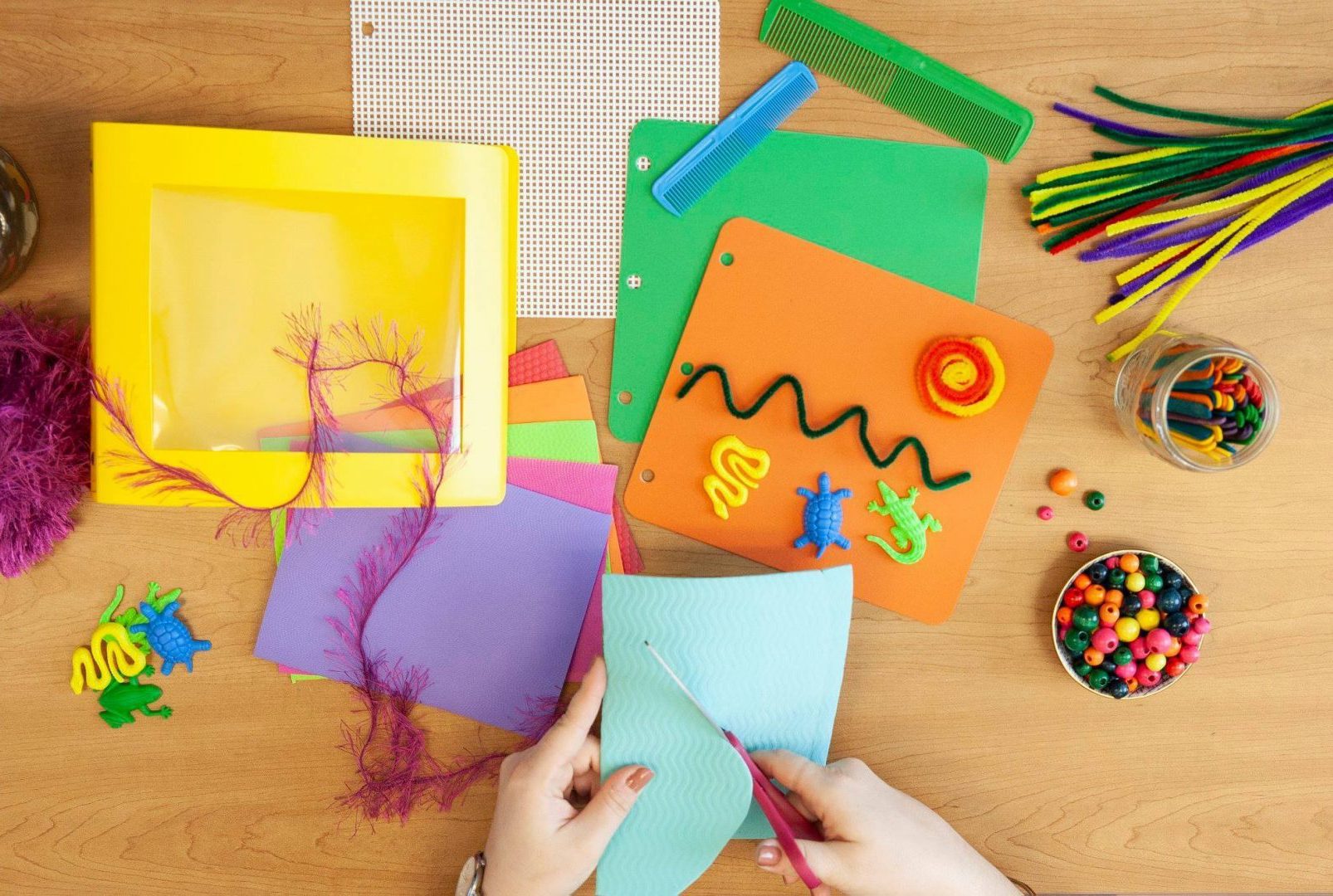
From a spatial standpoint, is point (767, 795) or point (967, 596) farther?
point (967, 596)

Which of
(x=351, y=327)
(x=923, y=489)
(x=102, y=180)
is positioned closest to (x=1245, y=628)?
(x=923, y=489)

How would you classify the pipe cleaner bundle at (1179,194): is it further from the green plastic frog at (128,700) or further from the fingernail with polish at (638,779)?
the green plastic frog at (128,700)

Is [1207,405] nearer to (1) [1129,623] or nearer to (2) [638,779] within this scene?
(1) [1129,623]

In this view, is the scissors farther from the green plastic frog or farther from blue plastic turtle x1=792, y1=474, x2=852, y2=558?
the green plastic frog

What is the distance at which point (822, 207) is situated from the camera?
78 centimetres

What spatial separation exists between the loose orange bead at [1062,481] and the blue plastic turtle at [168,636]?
0.84 meters

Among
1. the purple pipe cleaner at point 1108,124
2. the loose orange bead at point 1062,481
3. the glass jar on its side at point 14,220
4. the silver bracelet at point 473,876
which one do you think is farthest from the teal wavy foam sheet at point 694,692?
the glass jar on its side at point 14,220

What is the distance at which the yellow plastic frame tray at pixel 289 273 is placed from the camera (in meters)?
0.66

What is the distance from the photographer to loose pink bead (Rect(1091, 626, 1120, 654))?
77cm

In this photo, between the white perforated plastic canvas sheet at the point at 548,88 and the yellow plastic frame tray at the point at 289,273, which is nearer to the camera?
the yellow plastic frame tray at the point at 289,273

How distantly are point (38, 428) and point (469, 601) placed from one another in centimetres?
39

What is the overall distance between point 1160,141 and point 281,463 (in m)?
0.84

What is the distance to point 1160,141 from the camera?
76cm

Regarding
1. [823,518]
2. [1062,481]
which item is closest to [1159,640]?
[1062,481]
